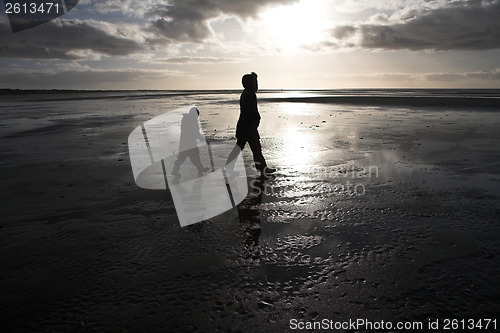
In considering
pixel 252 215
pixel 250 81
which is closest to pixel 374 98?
pixel 250 81

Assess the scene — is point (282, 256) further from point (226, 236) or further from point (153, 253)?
point (153, 253)

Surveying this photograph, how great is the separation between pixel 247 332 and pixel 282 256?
Answer: 3.77 feet

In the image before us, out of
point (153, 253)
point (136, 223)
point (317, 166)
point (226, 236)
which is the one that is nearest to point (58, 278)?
point (153, 253)

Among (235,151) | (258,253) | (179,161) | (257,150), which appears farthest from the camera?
(235,151)

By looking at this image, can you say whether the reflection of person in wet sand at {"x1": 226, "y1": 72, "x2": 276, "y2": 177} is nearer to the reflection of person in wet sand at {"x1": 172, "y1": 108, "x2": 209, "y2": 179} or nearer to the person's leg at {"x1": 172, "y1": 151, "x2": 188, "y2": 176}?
the reflection of person in wet sand at {"x1": 172, "y1": 108, "x2": 209, "y2": 179}

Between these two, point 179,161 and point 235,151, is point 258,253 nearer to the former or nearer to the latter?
point 179,161

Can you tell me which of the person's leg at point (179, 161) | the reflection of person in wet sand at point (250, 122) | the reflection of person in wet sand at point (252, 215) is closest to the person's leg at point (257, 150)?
the reflection of person in wet sand at point (250, 122)

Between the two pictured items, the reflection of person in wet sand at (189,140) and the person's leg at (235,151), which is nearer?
the reflection of person in wet sand at (189,140)

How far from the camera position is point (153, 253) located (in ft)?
11.1

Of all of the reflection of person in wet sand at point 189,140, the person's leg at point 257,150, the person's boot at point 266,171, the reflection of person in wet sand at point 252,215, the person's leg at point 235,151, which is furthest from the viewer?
the person's leg at point 235,151

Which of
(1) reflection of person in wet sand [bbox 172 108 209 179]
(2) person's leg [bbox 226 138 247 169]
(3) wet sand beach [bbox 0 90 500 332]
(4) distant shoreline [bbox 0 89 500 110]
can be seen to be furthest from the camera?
(4) distant shoreline [bbox 0 89 500 110]

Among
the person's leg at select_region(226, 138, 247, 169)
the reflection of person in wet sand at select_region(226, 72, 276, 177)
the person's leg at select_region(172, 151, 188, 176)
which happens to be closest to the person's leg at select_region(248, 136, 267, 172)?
the reflection of person in wet sand at select_region(226, 72, 276, 177)

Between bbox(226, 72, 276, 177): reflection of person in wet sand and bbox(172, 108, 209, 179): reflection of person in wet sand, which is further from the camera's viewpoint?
bbox(226, 72, 276, 177): reflection of person in wet sand

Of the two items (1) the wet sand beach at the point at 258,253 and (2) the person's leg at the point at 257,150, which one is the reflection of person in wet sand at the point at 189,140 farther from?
(2) the person's leg at the point at 257,150
